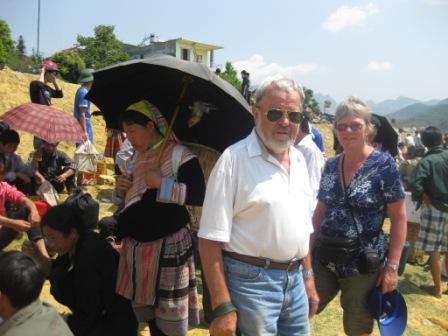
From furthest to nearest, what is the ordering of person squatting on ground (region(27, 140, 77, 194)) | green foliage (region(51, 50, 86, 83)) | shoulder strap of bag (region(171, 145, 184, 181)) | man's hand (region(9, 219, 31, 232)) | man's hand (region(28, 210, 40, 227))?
1. green foliage (region(51, 50, 86, 83))
2. person squatting on ground (region(27, 140, 77, 194))
3. man's hand (region(28, 210, 40, 227))
4. man's hand (region(9, 219, 31, 232))
5. shoulder strap of bag (region(171, 145, 184, 181))

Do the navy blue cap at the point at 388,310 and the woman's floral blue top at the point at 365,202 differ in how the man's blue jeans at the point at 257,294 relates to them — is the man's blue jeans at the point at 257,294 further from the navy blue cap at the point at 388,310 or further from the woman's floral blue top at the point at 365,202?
the navy blue cap at the point at 388,310

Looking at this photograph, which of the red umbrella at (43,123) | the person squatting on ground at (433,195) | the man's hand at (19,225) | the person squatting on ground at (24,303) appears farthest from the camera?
the person squatting on ground at (433,195)

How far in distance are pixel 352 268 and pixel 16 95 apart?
12.4 metres

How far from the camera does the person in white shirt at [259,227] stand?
6.34ft

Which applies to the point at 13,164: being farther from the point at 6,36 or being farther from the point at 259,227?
the point at 6,36

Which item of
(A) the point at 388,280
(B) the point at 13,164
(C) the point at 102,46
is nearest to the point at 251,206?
(A) the point at 388,280

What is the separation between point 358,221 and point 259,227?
3.43ft

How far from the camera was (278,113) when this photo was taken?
206 cm

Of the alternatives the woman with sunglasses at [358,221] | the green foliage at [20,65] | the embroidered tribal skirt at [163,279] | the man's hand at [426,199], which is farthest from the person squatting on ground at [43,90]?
the green foliage at [20,65]

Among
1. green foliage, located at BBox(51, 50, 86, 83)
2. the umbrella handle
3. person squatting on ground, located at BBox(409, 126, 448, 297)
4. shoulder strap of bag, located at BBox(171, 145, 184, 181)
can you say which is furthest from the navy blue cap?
green foliage, located at BBox(51, 50, 86, 83)

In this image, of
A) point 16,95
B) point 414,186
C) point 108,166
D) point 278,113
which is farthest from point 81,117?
point 16,95

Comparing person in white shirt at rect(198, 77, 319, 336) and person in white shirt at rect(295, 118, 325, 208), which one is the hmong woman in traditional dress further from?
person in white shirt at rect(295, 118, 325, 208)

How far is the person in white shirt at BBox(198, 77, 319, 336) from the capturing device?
193 centimetres

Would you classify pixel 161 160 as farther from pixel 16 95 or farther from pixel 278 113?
pixel 16 95
